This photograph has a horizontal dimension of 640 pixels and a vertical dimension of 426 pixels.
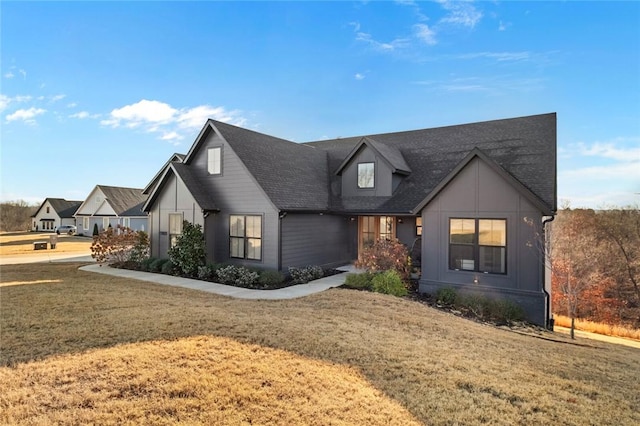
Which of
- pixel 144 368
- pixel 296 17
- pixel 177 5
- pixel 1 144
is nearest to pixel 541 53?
pixel 296 17

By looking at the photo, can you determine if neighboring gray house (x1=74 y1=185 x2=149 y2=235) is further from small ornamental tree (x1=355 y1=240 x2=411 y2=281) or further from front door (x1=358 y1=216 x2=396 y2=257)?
small ornamental tree (x1=355 y1=240 x2=411 y2=281)

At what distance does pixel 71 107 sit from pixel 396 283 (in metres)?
17.9

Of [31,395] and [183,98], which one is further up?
[183,98]

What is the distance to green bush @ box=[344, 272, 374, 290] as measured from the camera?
1372 centimetres

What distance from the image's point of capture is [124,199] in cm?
4603

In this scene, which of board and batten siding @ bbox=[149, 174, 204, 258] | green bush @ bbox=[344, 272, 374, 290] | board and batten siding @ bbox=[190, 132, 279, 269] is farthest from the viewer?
board and batten siding @ bbox=[149, 174, 204, 258]

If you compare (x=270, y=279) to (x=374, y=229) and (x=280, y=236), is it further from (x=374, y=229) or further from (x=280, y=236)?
(x=374, y=229)

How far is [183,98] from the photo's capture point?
71.2ft

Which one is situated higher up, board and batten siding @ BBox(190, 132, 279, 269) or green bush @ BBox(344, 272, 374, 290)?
board and batten siding @ BBox(190, 132, 279, 269)

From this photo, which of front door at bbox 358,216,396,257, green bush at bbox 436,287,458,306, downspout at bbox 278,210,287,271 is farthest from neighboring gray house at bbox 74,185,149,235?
green bush at bbox 436,287,458,306

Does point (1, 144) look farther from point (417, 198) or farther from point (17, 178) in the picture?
point (417, 198)

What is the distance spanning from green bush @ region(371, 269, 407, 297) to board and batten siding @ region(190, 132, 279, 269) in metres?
4.41

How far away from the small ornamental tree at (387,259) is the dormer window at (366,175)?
4.69 m

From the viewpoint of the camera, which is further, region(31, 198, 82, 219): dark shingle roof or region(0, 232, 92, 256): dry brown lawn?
region(31, 198, 82, 219): dark shingle roof
